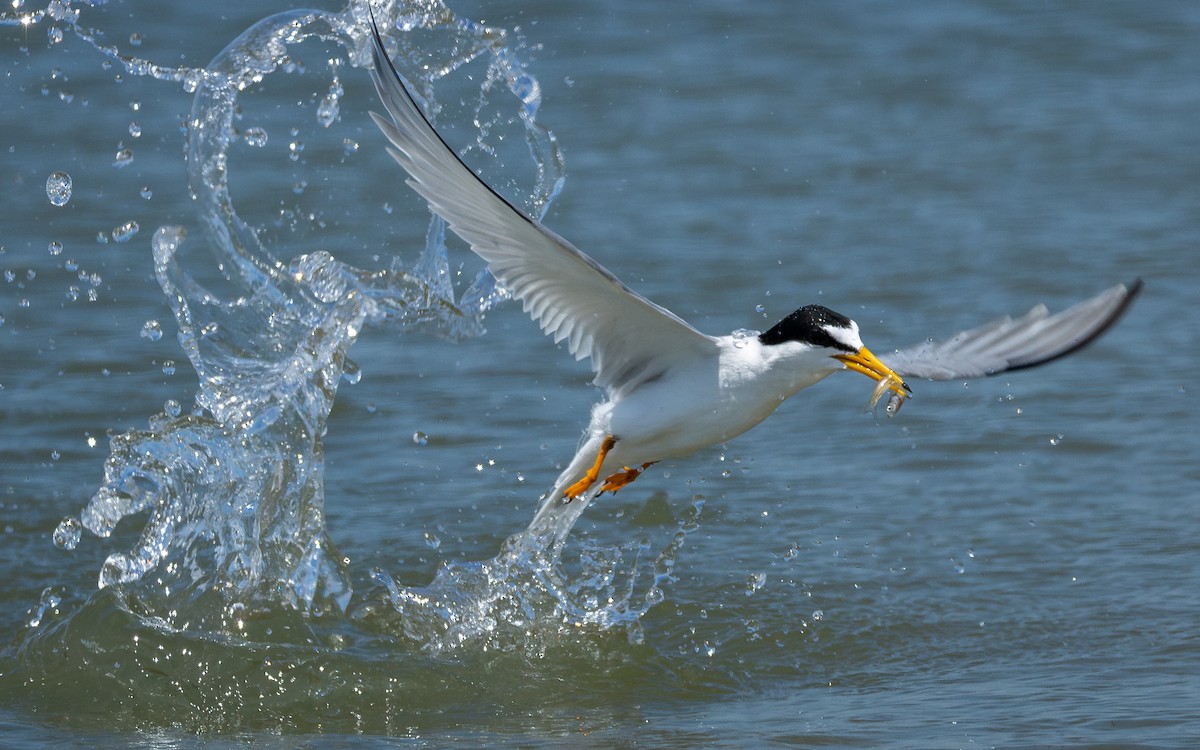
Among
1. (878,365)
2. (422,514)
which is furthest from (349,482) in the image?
(878,365)

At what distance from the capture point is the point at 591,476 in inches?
240

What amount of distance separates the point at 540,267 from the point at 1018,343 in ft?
5.21

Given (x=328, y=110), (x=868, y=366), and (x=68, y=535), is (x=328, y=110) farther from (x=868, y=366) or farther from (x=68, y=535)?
(x=868, y=366)

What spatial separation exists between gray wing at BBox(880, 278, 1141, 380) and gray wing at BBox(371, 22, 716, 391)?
28.6 inches

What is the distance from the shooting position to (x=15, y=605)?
21.0 ft

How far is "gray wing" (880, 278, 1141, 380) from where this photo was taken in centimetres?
512

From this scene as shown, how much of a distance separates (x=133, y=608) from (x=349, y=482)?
1.56 meters

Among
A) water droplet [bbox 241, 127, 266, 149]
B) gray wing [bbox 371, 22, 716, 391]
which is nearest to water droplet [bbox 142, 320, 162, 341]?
water droplet [bbox 241, 127, 266, 149]

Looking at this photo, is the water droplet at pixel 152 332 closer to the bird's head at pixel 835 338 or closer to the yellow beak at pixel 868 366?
the bird's head at pixel 835 338

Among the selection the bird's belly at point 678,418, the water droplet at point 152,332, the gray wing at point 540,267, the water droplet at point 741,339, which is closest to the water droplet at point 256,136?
the water droplet at point 152,332

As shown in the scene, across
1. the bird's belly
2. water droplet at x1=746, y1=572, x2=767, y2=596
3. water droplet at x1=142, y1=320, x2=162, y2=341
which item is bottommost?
water droplet at x1=746, y1=572, x2=767, y2=596

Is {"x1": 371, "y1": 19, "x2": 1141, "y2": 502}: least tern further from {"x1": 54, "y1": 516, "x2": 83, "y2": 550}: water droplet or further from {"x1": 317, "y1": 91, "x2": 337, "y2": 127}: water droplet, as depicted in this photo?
{"x1": 317, "y1": 91, "x2": 337, "y2": 127}: water droplet

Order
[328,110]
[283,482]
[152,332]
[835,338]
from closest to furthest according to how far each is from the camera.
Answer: [835,338] → [283,482] → [152,332] → [328,110]

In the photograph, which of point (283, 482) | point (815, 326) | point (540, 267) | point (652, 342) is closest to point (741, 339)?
point (652, 342)
